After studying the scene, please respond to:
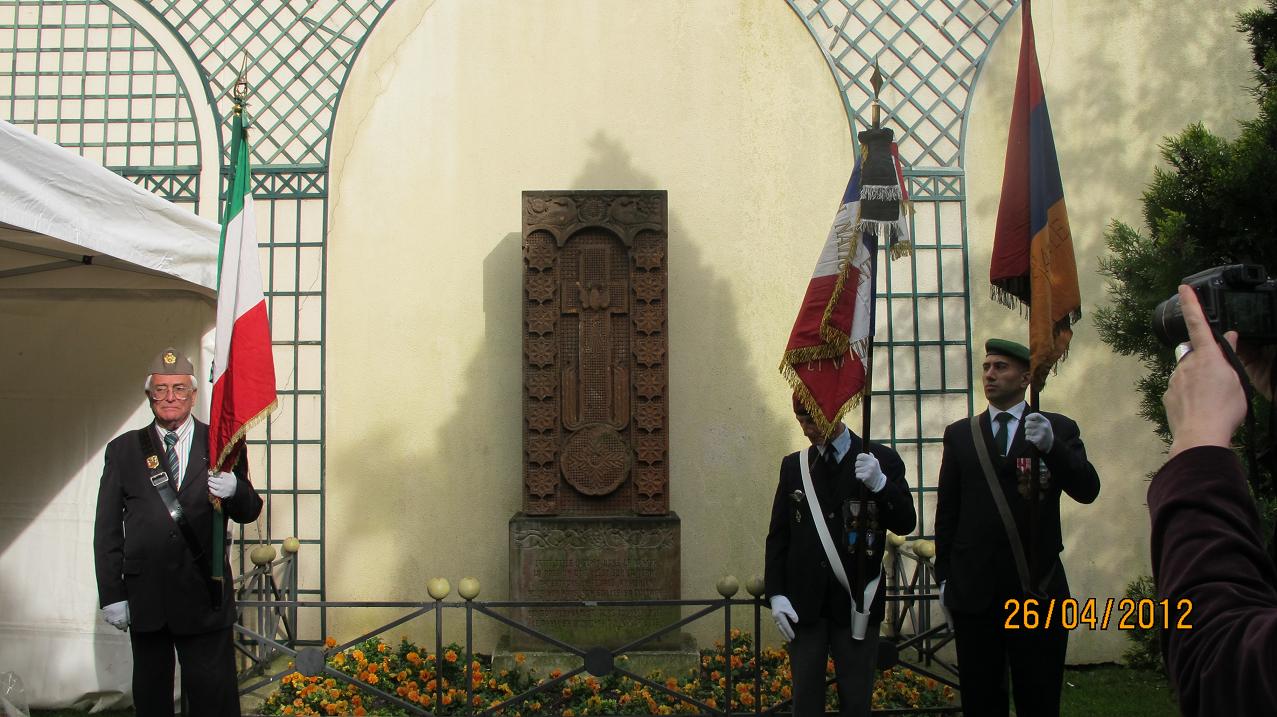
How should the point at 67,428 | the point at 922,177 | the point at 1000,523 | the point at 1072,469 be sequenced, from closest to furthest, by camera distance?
the point at 1072,469, the point at 1000,523, the point at 67,428, the point at 922,177

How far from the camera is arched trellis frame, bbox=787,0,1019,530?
19.8ft

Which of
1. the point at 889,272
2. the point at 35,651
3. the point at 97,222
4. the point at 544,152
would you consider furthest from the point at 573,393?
the point at 35,651

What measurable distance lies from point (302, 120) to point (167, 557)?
3.36m

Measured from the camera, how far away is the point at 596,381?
18.5 ft

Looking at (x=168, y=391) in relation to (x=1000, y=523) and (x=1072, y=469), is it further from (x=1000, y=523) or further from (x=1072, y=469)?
(x=1072, y=469)

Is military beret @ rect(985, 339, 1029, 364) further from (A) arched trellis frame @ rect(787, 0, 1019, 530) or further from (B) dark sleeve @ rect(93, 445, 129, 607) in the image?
(B) dark sleeve @ rect(93, 445, 129, 607)

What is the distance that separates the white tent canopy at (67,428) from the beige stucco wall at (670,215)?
1.13 meters

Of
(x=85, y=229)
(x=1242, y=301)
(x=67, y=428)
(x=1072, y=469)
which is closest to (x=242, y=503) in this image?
(x=85, y=229)

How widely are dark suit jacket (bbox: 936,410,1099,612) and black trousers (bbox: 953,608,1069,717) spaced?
9cm

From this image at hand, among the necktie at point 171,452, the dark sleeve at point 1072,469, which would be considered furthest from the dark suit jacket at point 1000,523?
the necktie at point 171,452

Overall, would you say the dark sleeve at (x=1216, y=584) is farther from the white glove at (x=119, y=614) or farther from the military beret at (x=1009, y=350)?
the white glove at (x=119, y=614)

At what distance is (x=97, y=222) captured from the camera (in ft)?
13.2

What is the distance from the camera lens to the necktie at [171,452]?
394 cm

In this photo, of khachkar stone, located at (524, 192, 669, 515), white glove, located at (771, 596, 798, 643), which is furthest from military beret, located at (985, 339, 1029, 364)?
khachkar stone, located at (524, 192, 669, 515)
